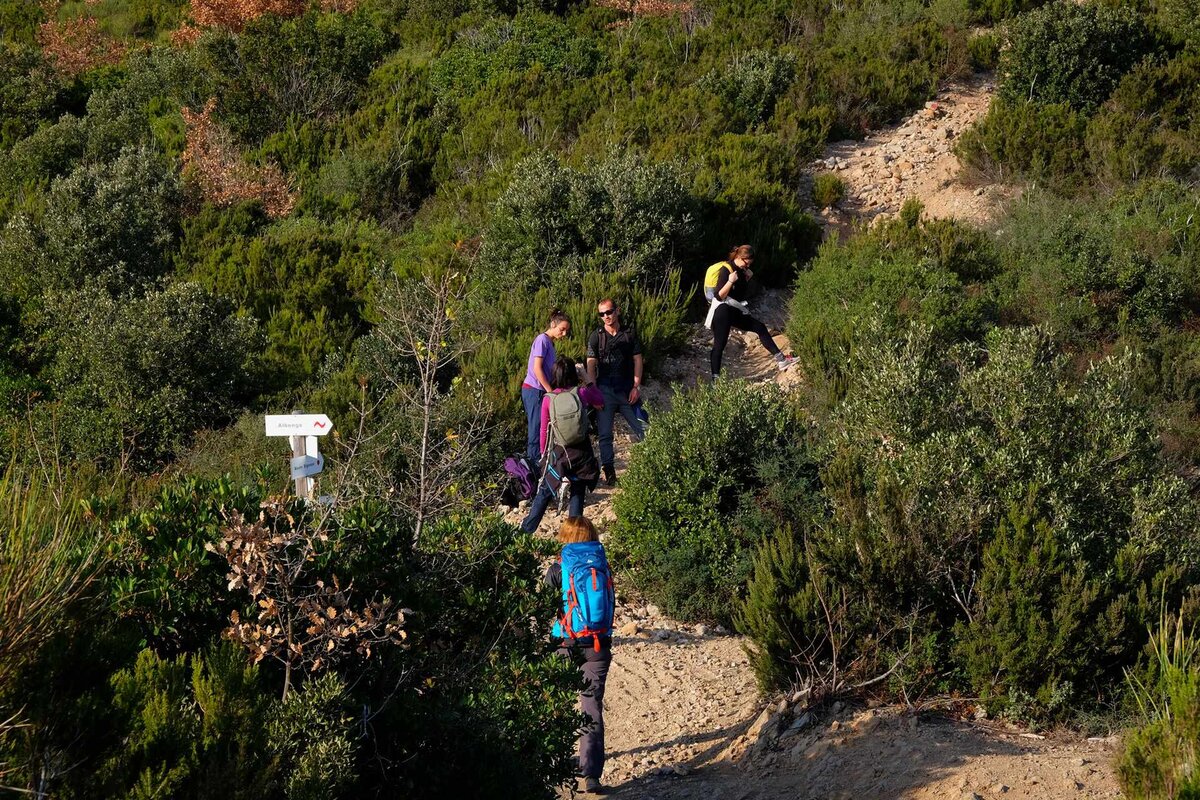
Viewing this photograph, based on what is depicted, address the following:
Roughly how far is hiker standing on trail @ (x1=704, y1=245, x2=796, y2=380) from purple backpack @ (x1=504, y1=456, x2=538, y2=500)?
2689mm

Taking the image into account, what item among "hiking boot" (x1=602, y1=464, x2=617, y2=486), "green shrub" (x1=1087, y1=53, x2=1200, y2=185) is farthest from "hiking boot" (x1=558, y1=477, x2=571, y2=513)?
"green shrub" (x1=1087, y1=53, x2=1200, y2=185)

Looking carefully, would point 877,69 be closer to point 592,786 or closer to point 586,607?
point 586,607

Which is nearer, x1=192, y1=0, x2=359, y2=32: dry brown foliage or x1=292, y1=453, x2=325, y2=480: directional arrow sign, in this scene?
x1=292, y1=453, x2=325, y2=480: directional arrow sign

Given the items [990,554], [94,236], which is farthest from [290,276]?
[990,554]

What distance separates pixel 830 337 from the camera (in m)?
12.5

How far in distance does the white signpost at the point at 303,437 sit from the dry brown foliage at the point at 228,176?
1236 cm

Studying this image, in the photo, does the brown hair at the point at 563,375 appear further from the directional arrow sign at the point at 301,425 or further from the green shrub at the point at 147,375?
the green shrub at the point at 147,375

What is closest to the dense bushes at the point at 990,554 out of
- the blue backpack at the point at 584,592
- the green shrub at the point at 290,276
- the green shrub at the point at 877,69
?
the blue backpack at the point at 584,592

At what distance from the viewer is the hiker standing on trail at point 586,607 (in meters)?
6.30

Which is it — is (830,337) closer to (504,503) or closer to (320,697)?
(504,503)

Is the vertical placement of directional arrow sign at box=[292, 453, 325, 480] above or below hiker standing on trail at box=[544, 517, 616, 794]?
above

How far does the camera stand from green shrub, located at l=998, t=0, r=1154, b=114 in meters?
17.5

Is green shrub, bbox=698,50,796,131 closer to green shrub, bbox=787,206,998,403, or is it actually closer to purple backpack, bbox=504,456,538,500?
green shrub, bbox=787,206,998,403

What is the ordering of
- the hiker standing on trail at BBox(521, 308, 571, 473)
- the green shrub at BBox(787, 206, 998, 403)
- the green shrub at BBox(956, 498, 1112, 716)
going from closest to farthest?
1. the green shrub at BBox(956, 498, 1112, 716)
2. the hiker standing on trail at BBox(521, 308, 571, 473)
3. the green shrub at BBox(787, 206, 998, 403)
